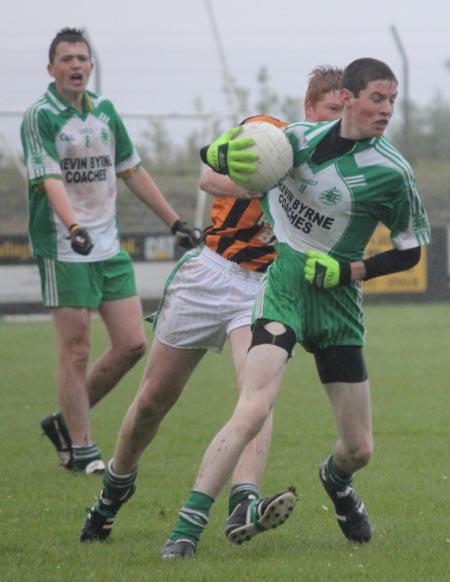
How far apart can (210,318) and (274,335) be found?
2.94 ft

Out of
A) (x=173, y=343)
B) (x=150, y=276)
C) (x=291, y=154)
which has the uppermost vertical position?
(x=291, y=154)

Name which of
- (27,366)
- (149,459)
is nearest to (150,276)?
(27,366)

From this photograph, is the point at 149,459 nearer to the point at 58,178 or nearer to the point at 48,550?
the point at 58,178

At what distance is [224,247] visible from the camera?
22.2ft

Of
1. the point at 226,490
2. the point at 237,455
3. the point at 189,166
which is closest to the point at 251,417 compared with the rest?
the point at 237,455

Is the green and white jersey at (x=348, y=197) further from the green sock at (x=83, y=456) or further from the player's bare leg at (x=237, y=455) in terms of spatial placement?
the green sock at (x=83, y=456)

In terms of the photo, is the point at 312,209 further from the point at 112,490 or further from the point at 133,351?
the point at 133,351

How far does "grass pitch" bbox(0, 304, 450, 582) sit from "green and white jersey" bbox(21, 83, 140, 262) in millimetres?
1351

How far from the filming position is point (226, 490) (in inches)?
305

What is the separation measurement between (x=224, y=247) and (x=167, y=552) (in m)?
1.63

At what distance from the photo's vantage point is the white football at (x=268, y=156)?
576 cm

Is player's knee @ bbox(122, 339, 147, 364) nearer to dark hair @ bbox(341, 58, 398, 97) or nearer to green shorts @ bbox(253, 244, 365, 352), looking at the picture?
green shorts @ bbox(253, 244, 365, 352)

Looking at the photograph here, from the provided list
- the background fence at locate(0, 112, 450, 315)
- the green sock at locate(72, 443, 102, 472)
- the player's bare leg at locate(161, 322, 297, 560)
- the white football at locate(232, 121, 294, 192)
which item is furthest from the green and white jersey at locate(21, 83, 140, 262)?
the background fence at locate(0, 112, 450, 315)

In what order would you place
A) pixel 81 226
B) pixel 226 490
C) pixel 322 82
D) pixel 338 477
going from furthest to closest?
pixel 81 226 < pixel 226 490 < pixel 322 82 < pixel 338 477
